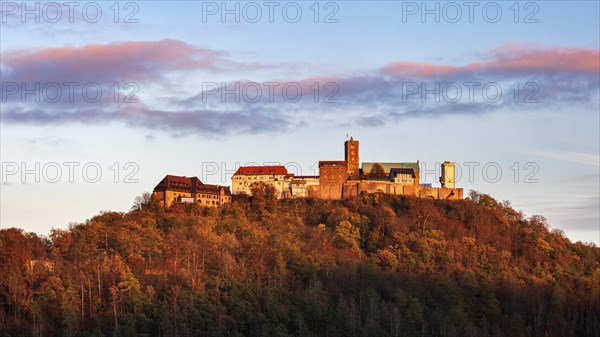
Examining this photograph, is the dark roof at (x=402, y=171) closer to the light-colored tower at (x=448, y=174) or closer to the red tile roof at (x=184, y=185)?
the light-colored tower at (x=448, y=174)

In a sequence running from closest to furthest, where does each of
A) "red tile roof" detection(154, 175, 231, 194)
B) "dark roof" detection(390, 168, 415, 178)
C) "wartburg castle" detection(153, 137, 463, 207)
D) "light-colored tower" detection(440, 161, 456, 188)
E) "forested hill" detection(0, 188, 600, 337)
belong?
"forested hill" detection(0, 188, 600, 337) → "red tile roof" detection(154, 175, 231, 194) → "wartburg castle" detection(153, 137, 463, 207) → "dark roof" detection(390, 168, 415, 178) → "light-colored tower" detection(440, 161, 456, 188)

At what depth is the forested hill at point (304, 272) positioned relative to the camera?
3659 inches

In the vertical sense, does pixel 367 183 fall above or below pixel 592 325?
above

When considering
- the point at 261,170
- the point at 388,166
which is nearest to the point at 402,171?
the point at 388,166

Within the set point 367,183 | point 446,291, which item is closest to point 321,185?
point 367,183

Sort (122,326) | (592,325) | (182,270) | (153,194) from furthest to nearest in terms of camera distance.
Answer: (153,194)
(592,325)
(182,270)
(122,326)

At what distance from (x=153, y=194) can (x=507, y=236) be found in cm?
3723

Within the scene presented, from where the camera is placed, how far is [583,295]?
115688mm

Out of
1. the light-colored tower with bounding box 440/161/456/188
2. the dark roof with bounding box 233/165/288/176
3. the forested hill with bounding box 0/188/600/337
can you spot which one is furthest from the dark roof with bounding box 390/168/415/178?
the dark roof with bounding box 233/165/288/176

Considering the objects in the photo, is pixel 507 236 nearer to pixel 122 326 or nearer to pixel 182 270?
pixel 182 270

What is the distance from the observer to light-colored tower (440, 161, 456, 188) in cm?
13162

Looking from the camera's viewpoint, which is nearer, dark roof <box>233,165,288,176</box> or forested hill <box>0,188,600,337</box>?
forested hill <box>0,188,600,337</box>

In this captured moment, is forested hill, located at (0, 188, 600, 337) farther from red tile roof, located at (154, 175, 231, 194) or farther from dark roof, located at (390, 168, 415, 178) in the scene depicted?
dark roof, located at (390, 168, 415, 178)

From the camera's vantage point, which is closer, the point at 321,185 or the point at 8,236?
the point at 8,236
